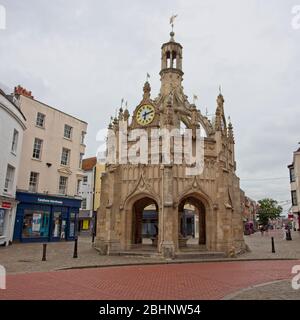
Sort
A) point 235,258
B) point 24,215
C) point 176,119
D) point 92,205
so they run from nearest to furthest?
point 235,258, point 176,119, point 24,215, point 92,205

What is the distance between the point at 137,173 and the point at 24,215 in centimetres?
1274

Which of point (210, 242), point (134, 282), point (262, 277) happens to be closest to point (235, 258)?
point (210, 242)

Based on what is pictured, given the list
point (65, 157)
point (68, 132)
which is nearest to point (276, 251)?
point (65, 157)

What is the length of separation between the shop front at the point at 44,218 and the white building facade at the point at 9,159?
1.17 meters

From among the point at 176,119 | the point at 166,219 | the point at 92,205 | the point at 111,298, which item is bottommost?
the point at 111,298

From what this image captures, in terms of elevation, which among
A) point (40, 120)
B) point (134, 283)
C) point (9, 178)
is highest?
point (40, 120)

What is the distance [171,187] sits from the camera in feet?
58.2

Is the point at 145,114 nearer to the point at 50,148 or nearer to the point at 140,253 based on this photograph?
the point at 140,253

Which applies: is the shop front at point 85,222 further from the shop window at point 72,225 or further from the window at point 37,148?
the window at point 37,148

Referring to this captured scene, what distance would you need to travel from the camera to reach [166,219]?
1709 centimetres

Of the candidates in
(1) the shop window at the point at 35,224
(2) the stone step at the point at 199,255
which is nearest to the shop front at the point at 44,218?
(1) the shop window at the point at 35,224

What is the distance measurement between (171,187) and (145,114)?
19.5ft

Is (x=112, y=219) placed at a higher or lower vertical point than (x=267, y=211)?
lower

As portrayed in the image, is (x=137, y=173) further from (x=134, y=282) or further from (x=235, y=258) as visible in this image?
(x=134, y=282)
